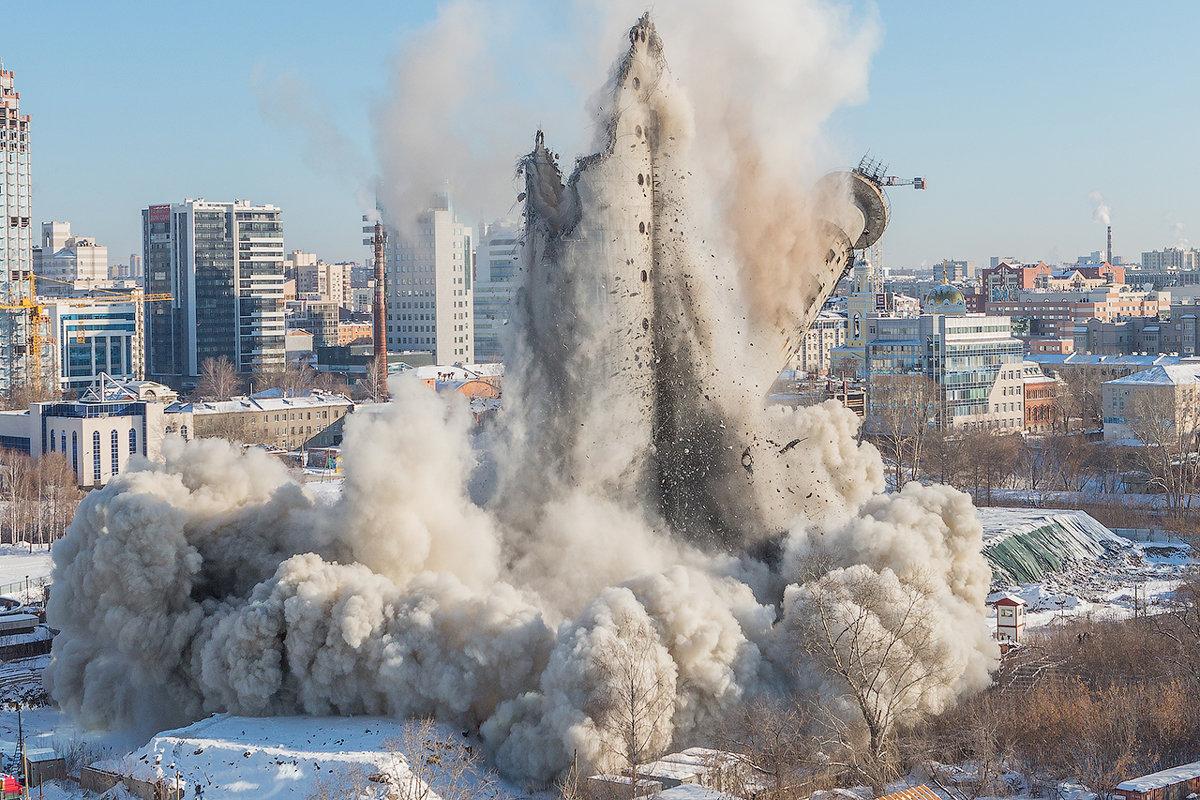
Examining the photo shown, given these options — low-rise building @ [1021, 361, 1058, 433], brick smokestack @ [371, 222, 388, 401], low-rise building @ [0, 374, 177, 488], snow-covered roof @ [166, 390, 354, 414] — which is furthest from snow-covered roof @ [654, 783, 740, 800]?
low-rise building @ [1021, 361, 1058, 433]

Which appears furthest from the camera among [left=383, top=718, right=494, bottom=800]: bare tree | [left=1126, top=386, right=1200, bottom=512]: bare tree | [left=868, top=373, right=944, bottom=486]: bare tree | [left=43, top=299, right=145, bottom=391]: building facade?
[left=43, top=299, right=145, bottom=391]: building facade

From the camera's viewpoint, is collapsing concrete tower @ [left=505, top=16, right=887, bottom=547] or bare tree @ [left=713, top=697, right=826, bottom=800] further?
collapsing concrete tower @ [left=505, top=16, right=887, bottom=547]

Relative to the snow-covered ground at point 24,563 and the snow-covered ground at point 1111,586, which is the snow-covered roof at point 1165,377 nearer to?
the snow-covered ground at point 1111,586

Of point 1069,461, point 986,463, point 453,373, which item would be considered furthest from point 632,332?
point 453,373

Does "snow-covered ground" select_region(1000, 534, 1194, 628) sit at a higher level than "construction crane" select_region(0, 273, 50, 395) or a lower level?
lower

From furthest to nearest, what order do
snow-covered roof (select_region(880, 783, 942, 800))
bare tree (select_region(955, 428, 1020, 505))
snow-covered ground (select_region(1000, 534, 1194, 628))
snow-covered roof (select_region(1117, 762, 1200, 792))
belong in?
bare tree (select_region(955, 428, 1020, 505)) < snow-covered ground (select_region(1000, 534, 1194, 628)) < snow-covered roof (select_region(1117, 762, 1200, 792)) < snow-covered roof (select_region(880, 783, 942, 800))

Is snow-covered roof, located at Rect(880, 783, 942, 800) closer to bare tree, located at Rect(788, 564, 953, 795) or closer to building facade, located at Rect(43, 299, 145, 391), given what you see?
bare tree, located at Rect(788, 564, 953, 795)

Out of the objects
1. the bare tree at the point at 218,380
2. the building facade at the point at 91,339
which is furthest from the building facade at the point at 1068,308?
the building facade at the point at 91,339
